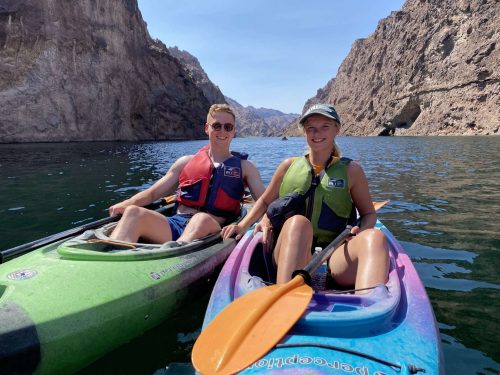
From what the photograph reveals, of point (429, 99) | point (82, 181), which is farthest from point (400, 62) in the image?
point (82, 181)

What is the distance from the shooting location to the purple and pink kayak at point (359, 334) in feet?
5.94

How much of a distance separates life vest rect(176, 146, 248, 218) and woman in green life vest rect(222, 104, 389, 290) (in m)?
0.90

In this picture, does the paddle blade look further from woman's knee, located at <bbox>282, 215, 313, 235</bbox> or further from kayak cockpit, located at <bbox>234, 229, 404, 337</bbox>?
woman's knee, located at <bbox>282, 215, 313, 235</bbox>

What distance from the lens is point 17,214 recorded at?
7.14m

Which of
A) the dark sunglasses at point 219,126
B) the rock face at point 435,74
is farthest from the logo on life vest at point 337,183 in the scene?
the rock face at point 435,74

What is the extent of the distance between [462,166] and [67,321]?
43.1 ft

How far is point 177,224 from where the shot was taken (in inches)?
162

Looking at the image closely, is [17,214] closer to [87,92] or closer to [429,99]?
[87,92]

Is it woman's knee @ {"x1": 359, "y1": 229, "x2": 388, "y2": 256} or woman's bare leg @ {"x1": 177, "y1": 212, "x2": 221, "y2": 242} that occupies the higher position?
woman's knee @ {"x1": 359, "y1": 229, "x2": 388, "y2": 256}

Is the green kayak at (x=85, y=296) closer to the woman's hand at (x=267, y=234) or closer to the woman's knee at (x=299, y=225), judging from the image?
the woman's hand at (x=267, y=234)

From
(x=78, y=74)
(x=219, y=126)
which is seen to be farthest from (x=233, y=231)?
(x=78, y=74)

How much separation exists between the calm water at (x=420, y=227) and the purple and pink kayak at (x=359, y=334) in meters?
0.64

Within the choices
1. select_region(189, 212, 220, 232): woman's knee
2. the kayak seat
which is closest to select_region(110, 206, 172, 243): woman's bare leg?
select_region(189, 212, 220, 232): woman's knee

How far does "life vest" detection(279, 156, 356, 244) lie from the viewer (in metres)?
3.16
